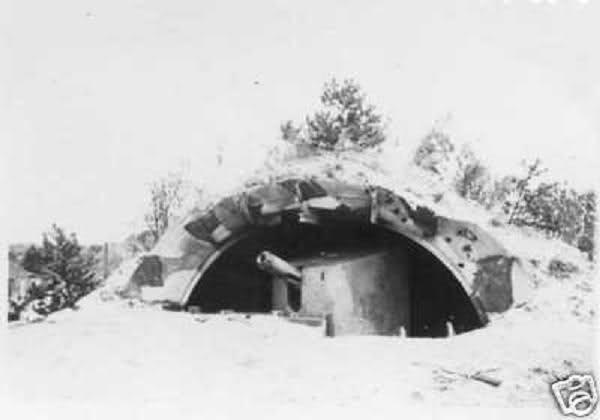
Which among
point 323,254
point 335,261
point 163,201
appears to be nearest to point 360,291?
point 335,261

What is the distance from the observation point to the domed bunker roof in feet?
16.8

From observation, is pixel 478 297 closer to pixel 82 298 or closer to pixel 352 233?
pixel 352 233

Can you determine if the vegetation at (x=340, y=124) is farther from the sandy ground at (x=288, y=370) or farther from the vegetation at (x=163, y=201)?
the sandy ground at (x=288, y=370)

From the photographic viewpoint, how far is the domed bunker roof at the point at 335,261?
512cm

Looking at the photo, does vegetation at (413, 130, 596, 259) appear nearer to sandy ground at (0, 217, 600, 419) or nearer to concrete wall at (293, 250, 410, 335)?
sandy ground at (0, 217, 600, 419)

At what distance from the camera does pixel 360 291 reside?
5535mm

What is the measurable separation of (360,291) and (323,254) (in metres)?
0.37

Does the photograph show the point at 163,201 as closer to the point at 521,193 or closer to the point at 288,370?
the point at 288,370
